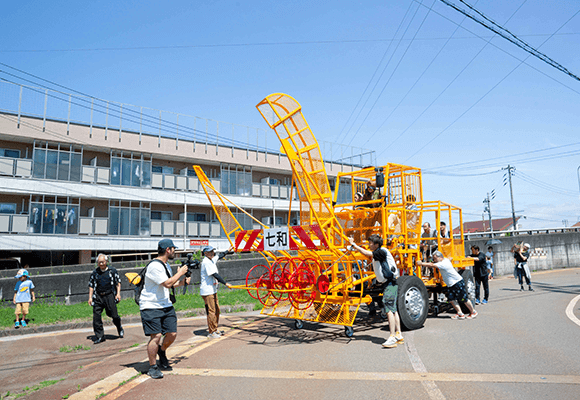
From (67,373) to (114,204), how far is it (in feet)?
63.6

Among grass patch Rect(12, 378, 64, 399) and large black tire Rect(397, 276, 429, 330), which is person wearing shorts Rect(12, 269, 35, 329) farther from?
large black tire Rect(397, 276, 429, 330)

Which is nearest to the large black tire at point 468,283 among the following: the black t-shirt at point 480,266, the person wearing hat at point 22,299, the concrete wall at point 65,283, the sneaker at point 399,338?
the black t-shirt at point 480,266

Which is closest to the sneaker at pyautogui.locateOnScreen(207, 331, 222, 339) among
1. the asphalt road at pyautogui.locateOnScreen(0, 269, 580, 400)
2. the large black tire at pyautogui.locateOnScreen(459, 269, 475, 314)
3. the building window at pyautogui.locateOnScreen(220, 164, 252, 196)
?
the asphalt road at pyautogui.locateOnScreen(0, 269, 580, 400)

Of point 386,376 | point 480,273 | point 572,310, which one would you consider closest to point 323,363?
point 386,376

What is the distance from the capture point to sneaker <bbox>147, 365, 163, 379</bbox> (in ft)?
17.1

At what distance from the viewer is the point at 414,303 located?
7867 millimetres

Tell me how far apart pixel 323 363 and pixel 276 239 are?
2.49 metres

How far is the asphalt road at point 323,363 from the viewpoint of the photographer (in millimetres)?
4590

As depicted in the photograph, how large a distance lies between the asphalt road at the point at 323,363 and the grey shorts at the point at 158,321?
23.1 inches

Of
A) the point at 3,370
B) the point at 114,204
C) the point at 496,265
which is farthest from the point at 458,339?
the point at 114,204

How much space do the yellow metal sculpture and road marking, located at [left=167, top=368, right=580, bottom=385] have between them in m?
1.88

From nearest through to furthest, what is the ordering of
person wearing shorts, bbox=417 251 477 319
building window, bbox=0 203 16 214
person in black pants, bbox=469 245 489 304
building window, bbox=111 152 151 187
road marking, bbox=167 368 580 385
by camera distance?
1. road marking, bbox=167 368 580 385
2. person wearing shorts, bbox=417 251 477 319
3. person in black pants, bbox=469 245 489 304
4. building window, bbox=0 203 16 214
5. building window, bbox=111 152 151 187

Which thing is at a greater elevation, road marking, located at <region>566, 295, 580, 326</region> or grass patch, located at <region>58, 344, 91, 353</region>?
road marking, located at <region>566, 295, 580, 326</region>

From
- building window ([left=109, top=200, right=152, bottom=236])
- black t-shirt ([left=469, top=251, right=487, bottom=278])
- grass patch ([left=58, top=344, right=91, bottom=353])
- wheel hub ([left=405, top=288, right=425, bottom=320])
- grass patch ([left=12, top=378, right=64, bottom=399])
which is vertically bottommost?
grass patch ([left=58, top=344, right=91, bottom=353])
